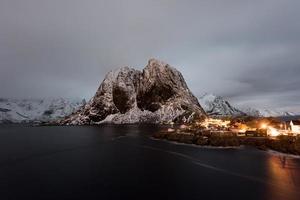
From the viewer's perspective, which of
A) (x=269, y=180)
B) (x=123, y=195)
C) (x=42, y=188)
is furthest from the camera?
(x=269, y=180)

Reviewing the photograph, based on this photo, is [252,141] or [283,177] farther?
[252,141]

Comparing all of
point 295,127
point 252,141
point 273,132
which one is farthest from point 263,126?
point 252,141

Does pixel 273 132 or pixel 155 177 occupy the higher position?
pixel 273 132

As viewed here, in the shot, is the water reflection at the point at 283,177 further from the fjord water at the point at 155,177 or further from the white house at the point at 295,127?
the white house at the point at 295,127

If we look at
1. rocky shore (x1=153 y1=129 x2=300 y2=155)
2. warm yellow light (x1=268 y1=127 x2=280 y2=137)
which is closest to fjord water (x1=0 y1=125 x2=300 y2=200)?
rocky shore (x1=153 y1=129 x2=300 y2=155)

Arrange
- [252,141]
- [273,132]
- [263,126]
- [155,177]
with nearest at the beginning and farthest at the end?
[155,177] < [252,141] < [273,132] < [263,126]

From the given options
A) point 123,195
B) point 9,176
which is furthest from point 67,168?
point 123,195

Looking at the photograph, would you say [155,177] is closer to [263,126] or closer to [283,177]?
[283,177]

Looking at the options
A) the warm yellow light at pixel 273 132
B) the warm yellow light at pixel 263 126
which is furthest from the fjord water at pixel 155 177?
the warm yellow light at pixel 263 126

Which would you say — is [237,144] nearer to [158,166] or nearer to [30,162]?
[158,166]
